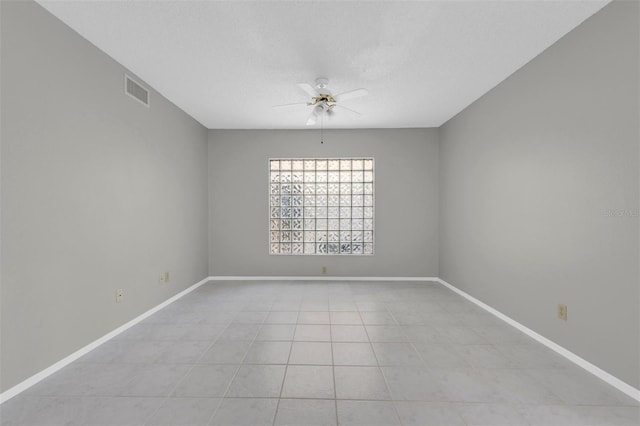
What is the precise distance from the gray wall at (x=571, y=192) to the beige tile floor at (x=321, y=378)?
34 centimetres

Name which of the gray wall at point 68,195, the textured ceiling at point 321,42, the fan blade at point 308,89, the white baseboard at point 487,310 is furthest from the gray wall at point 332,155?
the fan blade at point 308,89

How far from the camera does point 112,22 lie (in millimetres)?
2121

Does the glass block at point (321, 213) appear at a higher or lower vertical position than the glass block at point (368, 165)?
lower

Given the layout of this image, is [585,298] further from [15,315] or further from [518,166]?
[15,315]

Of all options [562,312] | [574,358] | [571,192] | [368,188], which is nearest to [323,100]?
[368,188]

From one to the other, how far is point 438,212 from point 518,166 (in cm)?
200

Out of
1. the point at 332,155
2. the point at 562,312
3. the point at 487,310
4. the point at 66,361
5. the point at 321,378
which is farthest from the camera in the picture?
the point at 332,155

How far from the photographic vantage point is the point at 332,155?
4797 mm

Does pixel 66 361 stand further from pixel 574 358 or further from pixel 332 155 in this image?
pixel 332 155

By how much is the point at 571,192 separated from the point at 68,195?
3878 mm

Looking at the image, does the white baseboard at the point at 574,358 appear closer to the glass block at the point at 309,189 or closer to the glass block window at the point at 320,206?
the glass block window at the point at 320,206

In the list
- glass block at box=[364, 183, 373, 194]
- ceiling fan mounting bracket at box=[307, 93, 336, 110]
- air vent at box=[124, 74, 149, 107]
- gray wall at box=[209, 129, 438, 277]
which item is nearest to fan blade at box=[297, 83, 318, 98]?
ceiling fan mounting bracket at box=[307, 93, 336, 110]

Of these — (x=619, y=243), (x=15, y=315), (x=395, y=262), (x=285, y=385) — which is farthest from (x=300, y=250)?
(x=619, y=243)

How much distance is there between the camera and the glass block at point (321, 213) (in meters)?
4.88
